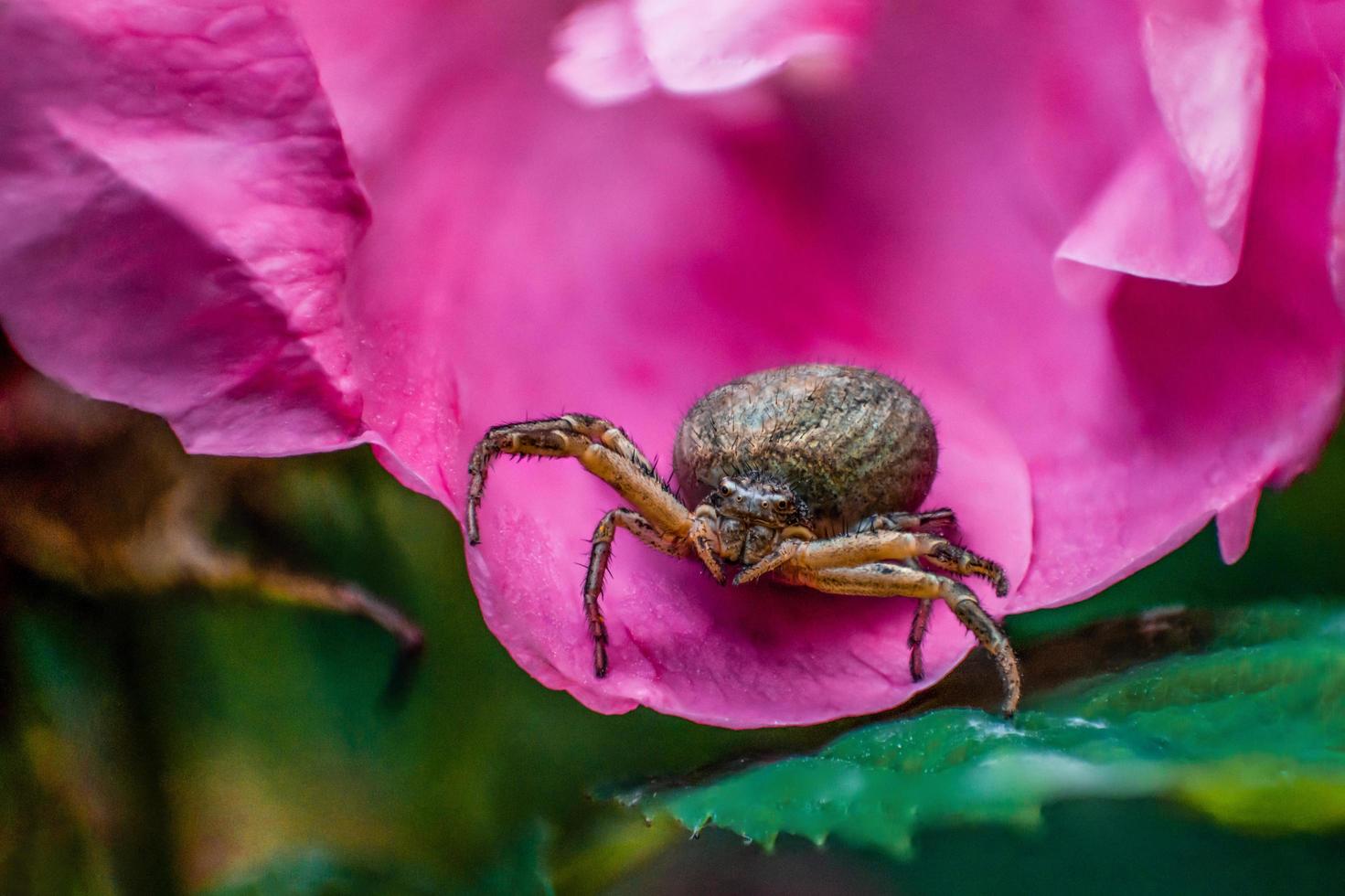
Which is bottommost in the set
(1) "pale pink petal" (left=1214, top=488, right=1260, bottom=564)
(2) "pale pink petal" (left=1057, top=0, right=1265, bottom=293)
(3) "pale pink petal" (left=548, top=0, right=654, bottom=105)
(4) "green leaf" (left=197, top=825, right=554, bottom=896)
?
(4) "green leaf" (left=197, top=825, right=554, bottom=896)

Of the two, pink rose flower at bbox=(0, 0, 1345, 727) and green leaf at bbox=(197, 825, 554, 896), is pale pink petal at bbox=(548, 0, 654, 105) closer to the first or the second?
pink rose flower at bbox=(0, 0, 1345, 727)

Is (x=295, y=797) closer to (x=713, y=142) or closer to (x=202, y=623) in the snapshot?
(x=202, y=623)

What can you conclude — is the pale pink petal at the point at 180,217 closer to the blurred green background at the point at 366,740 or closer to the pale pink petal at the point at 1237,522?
the blurred green background at the point at 366,740

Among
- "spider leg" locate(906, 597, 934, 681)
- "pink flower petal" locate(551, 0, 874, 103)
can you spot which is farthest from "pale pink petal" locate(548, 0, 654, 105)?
"spider leg" locate(906, 597, 934, 681)

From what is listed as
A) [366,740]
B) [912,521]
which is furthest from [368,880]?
[912,521]

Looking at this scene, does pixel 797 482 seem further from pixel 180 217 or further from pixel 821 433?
pixel 180 217

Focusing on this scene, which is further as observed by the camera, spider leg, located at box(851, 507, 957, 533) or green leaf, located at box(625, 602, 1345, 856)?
spider leg, located at box(851, 507, 957, 533)

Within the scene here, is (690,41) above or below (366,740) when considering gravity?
above
